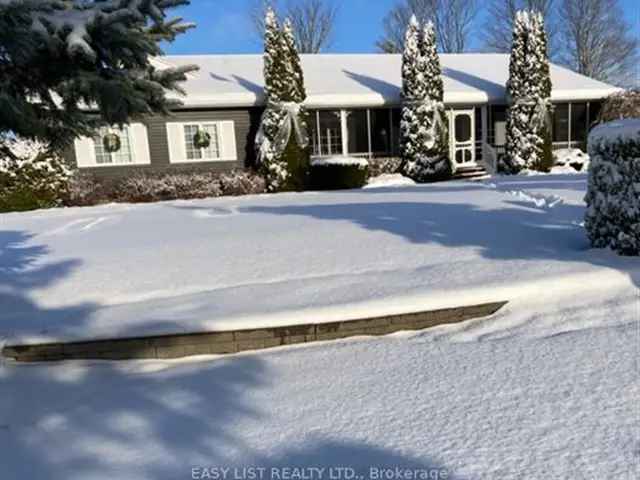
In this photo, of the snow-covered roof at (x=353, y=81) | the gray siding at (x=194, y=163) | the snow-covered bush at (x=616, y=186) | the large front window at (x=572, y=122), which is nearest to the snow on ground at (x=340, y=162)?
the snow-covered roof at (x=353, y=81)

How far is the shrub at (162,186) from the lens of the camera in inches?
541

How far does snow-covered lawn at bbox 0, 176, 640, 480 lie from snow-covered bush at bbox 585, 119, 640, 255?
0.27m

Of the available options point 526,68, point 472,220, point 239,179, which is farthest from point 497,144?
point 472,220

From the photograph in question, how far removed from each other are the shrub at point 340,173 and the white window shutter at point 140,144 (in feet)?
16.5

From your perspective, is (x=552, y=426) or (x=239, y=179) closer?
(x=552, y=426)

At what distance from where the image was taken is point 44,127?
3041 millimetres

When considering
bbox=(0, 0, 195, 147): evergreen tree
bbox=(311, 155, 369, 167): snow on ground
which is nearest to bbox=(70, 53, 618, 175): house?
bbox=(311, 155, 369, 167): snow on ground

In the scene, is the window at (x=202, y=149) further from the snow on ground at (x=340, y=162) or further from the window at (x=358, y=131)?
the window at (x=358, y=131)

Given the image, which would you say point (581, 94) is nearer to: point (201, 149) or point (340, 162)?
point (340, 162)

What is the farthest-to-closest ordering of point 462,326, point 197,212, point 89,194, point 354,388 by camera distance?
point 89,194 → point 197,212 → point 462,326 → point 354,388

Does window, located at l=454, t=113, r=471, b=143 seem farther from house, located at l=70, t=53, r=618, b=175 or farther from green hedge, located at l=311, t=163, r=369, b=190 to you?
green hedge, located at l=311, t=163, r=369, b=190

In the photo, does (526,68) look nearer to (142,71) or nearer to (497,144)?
(497,144)

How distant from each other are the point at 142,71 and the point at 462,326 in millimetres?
2919

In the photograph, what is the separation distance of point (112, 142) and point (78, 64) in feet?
43.6
